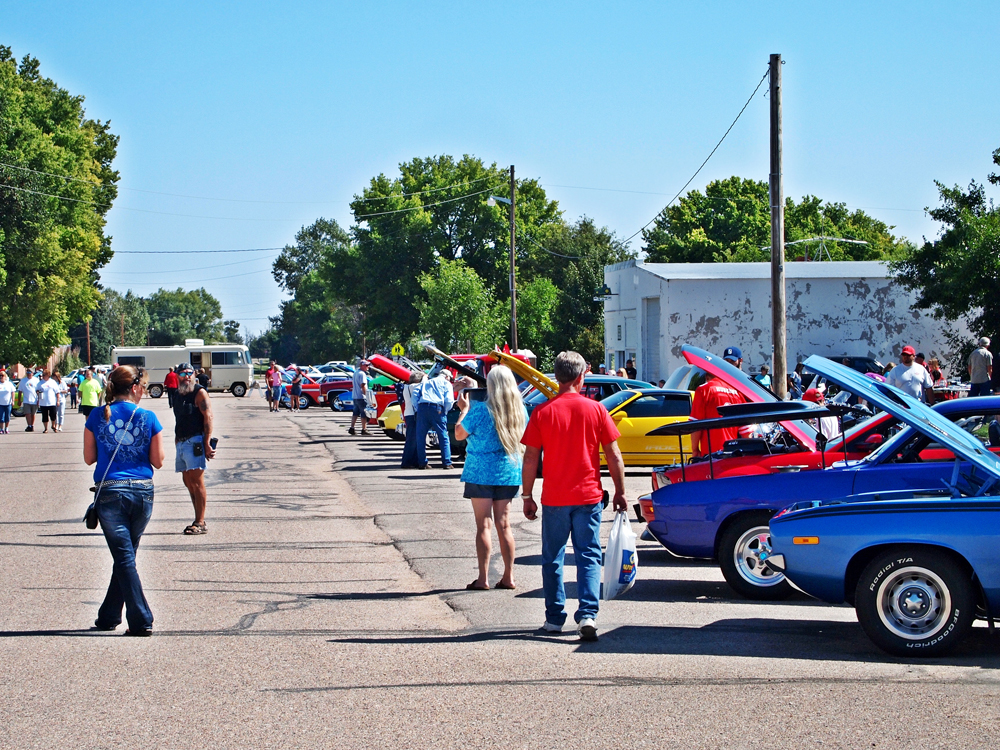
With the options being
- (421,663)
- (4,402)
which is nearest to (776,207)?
(421,663)

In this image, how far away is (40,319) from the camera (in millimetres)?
48406

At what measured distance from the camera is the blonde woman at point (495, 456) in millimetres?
→ 8211

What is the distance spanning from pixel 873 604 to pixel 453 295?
5161 centimetres

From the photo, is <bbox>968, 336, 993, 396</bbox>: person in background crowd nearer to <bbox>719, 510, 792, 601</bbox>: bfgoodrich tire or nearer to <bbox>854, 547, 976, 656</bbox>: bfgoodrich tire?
<bbox>719, 510, 792, 601</bbox>: bfgoodrich tire

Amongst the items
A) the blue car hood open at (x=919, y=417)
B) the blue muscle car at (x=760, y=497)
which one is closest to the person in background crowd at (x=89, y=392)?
the blue muscle car at (x=760, y=497)

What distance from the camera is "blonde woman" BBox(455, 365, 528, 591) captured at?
8211 millimetres

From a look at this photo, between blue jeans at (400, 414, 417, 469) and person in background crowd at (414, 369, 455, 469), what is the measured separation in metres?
0.27

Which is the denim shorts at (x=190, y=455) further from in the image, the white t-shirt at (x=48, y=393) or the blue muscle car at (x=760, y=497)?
the white t-shirt at (x=48, y=393)

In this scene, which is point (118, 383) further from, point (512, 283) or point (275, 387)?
point (275, 387)

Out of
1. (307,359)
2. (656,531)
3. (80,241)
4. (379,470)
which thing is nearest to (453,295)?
(80,241)

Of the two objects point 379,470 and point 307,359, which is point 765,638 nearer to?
point 379,470

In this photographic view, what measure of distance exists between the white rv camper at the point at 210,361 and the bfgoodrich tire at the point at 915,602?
216 feet

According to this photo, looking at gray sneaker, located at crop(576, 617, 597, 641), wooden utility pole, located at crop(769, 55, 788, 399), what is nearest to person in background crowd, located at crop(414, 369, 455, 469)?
wooden utility pole, located at crop(769, 55, 788, 399)

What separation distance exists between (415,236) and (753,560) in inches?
2737
